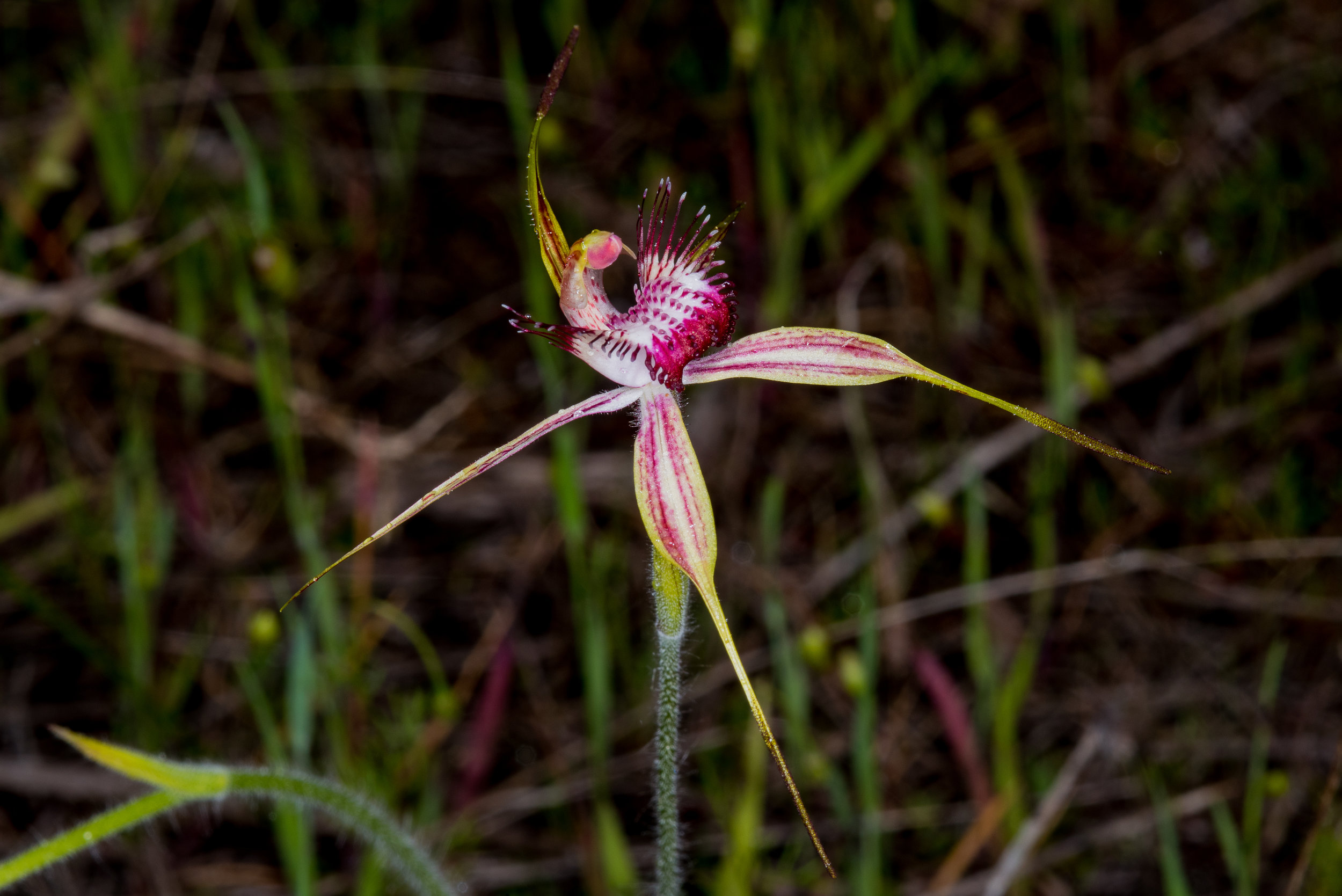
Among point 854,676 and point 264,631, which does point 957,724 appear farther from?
point 264,631

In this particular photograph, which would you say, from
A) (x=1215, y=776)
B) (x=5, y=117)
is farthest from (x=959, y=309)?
(x=5, y=117)

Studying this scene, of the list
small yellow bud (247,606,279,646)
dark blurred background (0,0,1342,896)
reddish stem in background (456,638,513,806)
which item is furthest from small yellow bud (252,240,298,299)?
reddish stem in background (456,638,513,806)

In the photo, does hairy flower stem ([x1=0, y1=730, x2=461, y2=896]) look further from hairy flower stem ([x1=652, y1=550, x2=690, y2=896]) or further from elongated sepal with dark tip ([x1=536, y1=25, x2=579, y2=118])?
elongated sepal with dark tip ([x1=536, y1=25, x2=579, y2=118])

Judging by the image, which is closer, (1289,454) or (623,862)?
(623,862)

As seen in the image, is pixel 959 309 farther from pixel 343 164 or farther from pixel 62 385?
pixel 62 385

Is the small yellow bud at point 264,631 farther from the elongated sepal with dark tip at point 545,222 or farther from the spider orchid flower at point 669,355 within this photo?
the elongated sepal with dark tip at point 545,222

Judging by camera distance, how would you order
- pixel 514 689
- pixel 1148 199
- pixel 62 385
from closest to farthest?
pixel 514 689
pixel 62 385
pixel 1148 199
